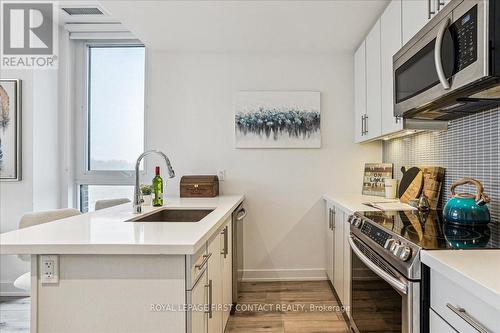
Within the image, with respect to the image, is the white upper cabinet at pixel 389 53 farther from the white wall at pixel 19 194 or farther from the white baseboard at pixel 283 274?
the white wall at pixel 19 194

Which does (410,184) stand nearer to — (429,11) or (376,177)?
(376,177)

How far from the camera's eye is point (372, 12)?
2354mm

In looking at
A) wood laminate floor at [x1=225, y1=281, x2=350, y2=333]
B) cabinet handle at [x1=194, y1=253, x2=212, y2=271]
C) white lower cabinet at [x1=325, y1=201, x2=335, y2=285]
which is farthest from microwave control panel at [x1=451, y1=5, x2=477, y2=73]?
wood laminate floor at [x1=225, y1=281, x2=350, y2=333]

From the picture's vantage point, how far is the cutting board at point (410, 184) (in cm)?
224

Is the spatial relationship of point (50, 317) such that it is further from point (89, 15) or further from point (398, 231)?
point (89, 15)

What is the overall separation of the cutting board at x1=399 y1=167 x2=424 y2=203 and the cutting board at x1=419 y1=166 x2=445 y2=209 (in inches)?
2.6

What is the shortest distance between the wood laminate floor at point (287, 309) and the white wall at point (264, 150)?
10.5 inches

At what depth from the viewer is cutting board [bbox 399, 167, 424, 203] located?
2241 mm

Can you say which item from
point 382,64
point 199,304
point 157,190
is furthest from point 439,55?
point 157,190

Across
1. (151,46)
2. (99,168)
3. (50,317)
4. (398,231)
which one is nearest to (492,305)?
(398,231)

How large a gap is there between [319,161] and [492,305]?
98.4 inches

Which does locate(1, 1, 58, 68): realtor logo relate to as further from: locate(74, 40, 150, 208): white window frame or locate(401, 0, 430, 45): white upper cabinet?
locate(401, 0, 430, 45): white upper cabinet

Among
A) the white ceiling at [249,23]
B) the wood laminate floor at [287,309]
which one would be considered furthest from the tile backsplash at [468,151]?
the wood laminate floor at [287,309]

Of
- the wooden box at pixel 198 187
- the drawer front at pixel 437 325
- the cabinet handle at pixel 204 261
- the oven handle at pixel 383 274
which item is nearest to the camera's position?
the drawer front at pixel 437 325
